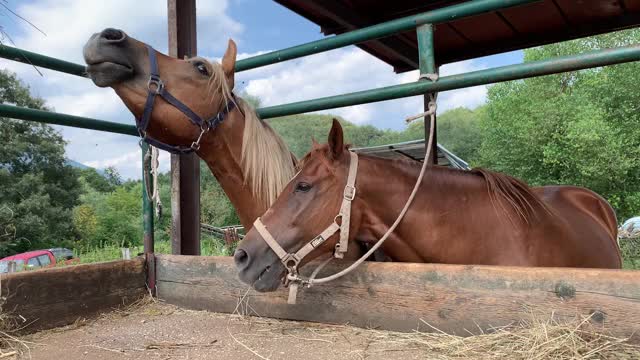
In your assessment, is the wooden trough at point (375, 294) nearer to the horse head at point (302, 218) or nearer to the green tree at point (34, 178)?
the horse head at point (302, 218)

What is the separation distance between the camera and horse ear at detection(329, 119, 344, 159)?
5.88ft

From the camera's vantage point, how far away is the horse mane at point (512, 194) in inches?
77.9

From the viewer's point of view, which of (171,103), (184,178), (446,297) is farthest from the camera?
(184,178)

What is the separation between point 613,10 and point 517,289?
3641 millimetres

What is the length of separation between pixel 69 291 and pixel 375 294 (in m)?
1.48

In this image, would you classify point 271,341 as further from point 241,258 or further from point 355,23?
point 355,23

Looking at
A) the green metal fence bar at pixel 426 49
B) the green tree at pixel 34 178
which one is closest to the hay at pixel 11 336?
the green metal fence bar at pixel 426 49

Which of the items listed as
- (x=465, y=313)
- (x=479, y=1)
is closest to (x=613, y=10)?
(x=479, y=1)

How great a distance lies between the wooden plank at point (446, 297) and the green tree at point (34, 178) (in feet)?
74.4

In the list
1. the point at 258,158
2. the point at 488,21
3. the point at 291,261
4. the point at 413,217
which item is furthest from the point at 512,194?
the point at 488,21

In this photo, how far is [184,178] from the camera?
278 centimetres

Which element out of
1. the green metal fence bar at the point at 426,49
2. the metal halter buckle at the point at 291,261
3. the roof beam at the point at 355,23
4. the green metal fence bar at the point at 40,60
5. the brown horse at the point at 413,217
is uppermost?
the roof beam at the point at 355,23

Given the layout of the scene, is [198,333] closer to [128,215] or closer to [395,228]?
[395,228]

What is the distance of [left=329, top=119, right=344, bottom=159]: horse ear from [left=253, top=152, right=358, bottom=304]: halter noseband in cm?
9
